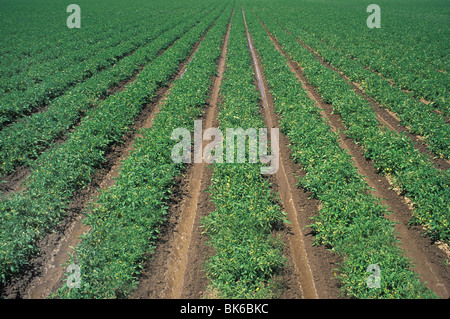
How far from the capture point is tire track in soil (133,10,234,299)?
192 inches

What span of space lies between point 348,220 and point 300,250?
1.25m

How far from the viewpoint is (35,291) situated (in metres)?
4.82

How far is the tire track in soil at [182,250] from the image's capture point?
4883 millimetres

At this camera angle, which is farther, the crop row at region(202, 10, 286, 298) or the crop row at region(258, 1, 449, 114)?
the crop row at region(258, 1, 449, 114)

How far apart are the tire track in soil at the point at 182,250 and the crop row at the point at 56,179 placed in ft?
8.74

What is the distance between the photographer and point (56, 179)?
265 inches

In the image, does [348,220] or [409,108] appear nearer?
[348,220]

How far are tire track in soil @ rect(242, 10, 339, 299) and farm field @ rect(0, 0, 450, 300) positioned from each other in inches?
1.1

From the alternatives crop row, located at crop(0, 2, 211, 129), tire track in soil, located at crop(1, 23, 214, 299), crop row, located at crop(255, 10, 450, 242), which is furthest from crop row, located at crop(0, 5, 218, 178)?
crop row, located at crop(255, 10, 450, 242)

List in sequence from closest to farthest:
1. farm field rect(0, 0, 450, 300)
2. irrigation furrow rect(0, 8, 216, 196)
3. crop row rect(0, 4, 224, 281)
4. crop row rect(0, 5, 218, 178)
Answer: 1. farm field rect(0, 0, 450, 300)
2. crop row rect(0, 4, 224, 281)
3. irrigation furrow rect(0, 8, 216, 196)
4. crop row rect(0, 5, 218, 178)

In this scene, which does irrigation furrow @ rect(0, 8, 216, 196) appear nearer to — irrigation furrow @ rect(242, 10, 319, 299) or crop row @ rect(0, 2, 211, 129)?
Answer: crop row @ rect(0, 2, 211, 129)

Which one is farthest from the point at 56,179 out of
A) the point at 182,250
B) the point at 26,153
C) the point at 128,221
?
the point at 182,250

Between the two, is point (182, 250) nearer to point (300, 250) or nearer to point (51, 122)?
point (300, 250)
